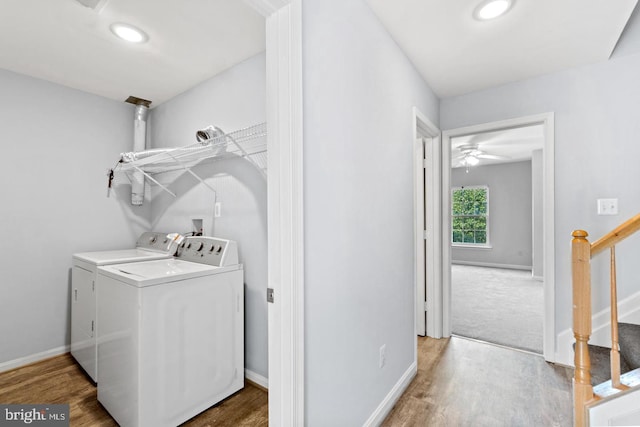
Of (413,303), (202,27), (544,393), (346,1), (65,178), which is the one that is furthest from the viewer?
(65,178)

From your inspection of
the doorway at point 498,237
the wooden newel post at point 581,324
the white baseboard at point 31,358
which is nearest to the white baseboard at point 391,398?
the wooden newel post at point 581,324

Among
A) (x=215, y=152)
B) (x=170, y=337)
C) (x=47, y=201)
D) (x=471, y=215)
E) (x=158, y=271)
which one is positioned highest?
(x=215, y=152)

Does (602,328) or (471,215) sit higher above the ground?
(471,215)

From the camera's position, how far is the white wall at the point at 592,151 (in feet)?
7.20

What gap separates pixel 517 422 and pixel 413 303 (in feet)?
2.82

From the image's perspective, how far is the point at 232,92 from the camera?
2.37 m

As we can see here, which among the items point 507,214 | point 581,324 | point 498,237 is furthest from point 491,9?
point 498,237

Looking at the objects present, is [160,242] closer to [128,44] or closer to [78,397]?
[78,397]

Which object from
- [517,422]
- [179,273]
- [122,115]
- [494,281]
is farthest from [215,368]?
[494,281]

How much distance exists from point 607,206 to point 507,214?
525 cm

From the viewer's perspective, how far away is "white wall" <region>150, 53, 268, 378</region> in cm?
217

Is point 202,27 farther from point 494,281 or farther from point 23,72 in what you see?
point 494,281

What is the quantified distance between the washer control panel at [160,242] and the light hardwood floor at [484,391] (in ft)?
6.35

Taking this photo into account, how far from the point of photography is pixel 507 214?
702 centimetres
